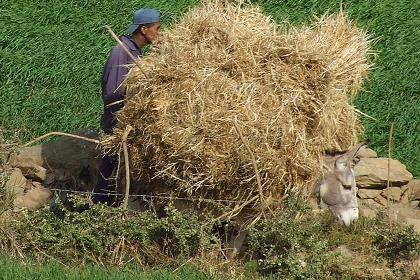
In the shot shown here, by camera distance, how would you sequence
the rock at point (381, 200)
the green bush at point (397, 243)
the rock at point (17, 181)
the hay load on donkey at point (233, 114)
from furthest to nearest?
the rock at point (381, 200)
the rock at point (17, 181)
the green bush at point (397, 243)
the hay load on donkey at point (233, 114)

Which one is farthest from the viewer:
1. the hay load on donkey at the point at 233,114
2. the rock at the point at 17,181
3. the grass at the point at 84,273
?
the rock at the point at 17,181

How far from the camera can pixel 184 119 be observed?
8102 mm

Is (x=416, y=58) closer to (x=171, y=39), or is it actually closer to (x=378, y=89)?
(x=378, y=89)

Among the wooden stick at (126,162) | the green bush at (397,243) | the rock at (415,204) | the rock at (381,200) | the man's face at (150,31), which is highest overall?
the man's face at (150,31)

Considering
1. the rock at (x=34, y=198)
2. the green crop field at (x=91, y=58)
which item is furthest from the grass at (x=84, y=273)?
the green crop field at (x=91, y=58)

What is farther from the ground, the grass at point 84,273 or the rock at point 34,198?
the grass at point 84,273

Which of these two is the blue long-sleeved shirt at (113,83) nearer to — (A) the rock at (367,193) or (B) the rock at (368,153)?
Result: (A) the rock at (367,193)

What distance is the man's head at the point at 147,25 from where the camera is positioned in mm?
9273

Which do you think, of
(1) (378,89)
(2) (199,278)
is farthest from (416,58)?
(2) (199,278)

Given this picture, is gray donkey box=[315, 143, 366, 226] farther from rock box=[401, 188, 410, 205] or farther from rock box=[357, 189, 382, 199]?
rock box=[401, 188, 410, 205]

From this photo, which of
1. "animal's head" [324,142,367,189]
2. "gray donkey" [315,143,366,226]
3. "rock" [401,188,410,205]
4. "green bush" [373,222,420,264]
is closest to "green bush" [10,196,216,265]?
"gray donkey" [315,143,366,226]

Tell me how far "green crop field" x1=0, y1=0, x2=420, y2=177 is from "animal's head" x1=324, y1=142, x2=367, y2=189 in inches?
98.5

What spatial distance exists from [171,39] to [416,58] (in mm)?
4142

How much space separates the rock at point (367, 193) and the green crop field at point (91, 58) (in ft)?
3.00
